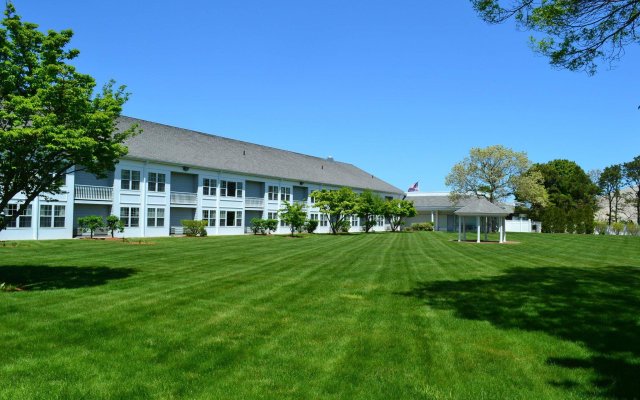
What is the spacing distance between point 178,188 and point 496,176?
1531 inches

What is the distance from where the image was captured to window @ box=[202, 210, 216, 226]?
4325 cm

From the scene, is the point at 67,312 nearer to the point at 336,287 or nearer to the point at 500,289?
the point at 336,287

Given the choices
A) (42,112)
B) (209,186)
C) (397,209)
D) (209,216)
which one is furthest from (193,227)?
(397,209)

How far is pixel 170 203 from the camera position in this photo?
1571 inches

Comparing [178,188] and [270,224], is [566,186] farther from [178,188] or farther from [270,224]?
[178,188]

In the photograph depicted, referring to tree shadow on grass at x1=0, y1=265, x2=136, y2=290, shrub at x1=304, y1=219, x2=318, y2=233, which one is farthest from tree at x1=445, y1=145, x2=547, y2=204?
tree shadow on grass at x1=0, y1=265, x2=136, y2=290

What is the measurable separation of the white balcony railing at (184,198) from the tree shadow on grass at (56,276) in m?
24.8

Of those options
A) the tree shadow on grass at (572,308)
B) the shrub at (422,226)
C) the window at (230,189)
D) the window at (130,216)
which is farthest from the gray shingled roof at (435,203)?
the tree shadow on grass at (572,308)

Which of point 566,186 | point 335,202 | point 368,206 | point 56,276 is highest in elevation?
point 566,186

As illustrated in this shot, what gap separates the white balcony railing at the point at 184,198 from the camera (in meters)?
40.4

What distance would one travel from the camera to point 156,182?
38469 millimetres

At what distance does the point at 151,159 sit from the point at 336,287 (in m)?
29.2

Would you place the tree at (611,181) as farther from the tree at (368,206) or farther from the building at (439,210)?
the tree at (368,206)

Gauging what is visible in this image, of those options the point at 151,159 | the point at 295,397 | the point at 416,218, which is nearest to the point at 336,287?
the point at 295,397
